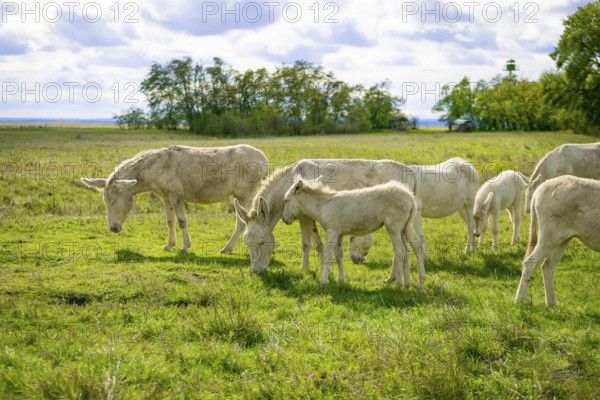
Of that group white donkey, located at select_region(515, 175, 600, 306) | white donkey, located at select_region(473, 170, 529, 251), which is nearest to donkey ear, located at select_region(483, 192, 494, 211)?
white donkey, located at select_region(473, 170, 529, 251)

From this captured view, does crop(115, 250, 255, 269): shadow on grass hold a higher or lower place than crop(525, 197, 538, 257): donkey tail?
lower

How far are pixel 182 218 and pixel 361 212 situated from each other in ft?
16.8

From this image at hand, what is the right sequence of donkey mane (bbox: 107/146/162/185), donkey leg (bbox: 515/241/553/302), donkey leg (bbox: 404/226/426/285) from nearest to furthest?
donkey leg (bbox: 515/241/553/302) → donkey leg (bbox: 404/226/426/285) → donkey mane (bbox: 107/146/162/185)

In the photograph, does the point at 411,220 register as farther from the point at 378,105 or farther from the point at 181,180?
the point at 378,105

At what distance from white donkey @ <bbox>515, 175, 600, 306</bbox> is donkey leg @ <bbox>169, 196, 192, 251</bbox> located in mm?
7362

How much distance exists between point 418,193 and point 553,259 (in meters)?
4.64

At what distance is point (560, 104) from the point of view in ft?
135

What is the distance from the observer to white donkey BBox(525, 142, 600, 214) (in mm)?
15289

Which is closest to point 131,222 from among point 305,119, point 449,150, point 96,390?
point 96,390

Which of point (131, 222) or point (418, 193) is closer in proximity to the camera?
point (418, 193)

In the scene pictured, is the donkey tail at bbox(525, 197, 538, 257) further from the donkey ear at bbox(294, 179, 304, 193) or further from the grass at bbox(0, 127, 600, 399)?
the donkey ear at bbox(294, 179, 304, 193)

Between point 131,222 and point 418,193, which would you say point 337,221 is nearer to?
point 418,193

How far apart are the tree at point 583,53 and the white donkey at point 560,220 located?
111 feet

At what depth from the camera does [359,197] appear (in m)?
9.69
